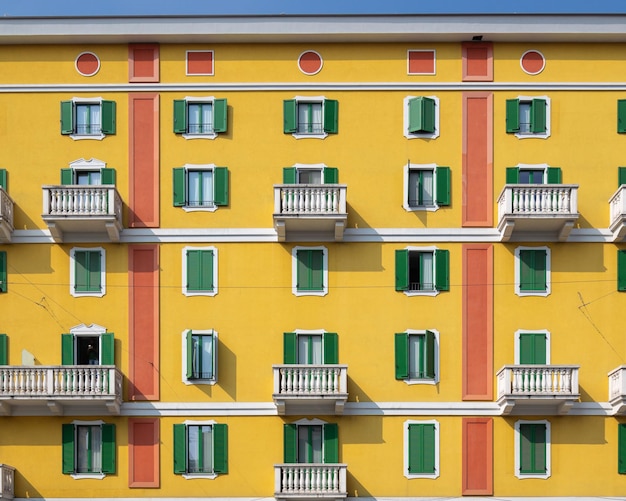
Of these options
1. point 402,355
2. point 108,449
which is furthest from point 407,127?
point 108,449

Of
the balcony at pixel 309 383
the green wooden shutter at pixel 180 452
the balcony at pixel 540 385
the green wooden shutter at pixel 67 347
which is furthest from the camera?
the green wooden shutter at pixel 67 347

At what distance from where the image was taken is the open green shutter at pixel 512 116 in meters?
33.3

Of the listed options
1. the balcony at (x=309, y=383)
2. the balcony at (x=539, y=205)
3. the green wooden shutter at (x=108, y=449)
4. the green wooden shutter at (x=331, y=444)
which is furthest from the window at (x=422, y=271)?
the green wooden shutter at (x=108, y=449)

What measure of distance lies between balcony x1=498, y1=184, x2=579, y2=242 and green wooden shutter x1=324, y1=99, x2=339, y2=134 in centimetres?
625

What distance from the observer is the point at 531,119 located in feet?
110

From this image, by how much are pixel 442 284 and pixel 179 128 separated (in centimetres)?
1065

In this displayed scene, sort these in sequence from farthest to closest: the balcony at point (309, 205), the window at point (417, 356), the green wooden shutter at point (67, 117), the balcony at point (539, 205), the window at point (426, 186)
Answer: the green wooden shutter at point (67, 117), the window at point (426, 186), the window at point (417, 356), the balcony at point (309, 205), the balcony at point (539, 205)

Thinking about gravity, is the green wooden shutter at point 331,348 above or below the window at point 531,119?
below

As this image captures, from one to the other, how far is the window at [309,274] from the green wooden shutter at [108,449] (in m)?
7.81

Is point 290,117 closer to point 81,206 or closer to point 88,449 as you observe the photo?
point 81,206

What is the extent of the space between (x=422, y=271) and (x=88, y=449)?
507 inches

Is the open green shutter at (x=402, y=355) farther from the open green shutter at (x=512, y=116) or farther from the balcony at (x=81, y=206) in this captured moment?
the balcony at (x=81, y=206)

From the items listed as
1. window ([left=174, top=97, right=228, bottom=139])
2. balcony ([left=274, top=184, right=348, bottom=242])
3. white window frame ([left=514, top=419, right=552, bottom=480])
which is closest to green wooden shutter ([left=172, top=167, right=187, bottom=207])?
window ([left=174, top=97, right=228, bottom=139])

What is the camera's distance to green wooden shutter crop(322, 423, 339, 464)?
31922mm
